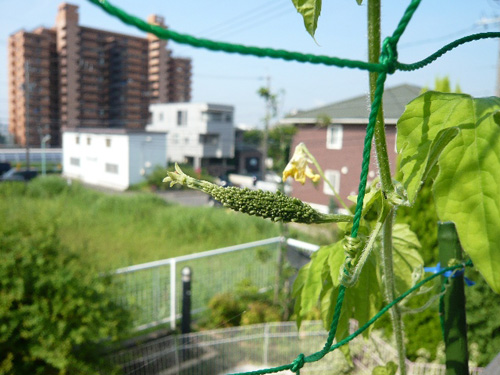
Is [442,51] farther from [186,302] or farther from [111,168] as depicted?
[111,168]

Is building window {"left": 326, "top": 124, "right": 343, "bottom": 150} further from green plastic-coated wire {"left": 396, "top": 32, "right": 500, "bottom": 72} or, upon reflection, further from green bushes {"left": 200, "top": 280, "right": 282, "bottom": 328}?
green bushes {"left": 200, "top": 280, "right": 282, "bottom": 328}

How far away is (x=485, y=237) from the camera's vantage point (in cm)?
32

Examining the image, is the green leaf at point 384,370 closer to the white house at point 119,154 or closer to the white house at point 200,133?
the white house at point 119,154

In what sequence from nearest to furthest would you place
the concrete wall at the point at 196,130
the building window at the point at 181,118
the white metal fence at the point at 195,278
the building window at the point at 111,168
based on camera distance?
the white metal fence at the point at 195,278 → the building window at the point at 111,168 → the concrete wall at the point at 196,130 → the building window at the point at 181,118

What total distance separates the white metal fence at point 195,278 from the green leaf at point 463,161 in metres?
4.28

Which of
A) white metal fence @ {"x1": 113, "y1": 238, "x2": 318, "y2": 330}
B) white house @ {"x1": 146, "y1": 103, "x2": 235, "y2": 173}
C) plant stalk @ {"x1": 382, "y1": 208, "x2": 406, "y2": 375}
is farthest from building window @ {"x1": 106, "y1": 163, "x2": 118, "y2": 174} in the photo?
plant stalk @ {"x1": 382, "y1": 208, "x2": 406, "y2": 375}

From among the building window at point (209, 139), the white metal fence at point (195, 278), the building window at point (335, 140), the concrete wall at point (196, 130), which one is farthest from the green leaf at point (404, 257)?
the building window at point (209, 139)

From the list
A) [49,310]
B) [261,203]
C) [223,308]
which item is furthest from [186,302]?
[261,203]

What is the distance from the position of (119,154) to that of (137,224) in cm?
855

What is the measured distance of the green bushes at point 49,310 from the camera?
322 cm

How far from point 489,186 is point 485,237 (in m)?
0.04

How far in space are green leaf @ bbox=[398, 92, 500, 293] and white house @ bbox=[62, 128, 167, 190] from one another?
16.2 metres

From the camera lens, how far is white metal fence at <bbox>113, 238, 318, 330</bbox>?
16.4 ft

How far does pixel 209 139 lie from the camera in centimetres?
2500
